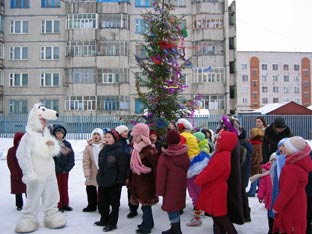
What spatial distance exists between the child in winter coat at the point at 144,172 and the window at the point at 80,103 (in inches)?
1125

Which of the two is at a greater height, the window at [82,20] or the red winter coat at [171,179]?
the window at [82,20]

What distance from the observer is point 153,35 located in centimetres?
864

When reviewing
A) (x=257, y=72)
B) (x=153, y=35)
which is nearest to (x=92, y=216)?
(x=153, y=35)

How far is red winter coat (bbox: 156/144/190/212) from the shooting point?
5.27 metres

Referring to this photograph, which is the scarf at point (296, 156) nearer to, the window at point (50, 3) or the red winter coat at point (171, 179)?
the red winter coat at point (171, 179)

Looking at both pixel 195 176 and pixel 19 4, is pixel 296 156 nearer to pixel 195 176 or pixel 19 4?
pixel 195 176

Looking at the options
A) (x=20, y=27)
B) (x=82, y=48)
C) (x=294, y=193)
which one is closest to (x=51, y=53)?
(x=82, y=48)

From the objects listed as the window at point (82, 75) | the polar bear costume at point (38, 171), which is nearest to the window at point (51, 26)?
the window at point (82, 75)

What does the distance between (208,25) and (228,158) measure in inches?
1227

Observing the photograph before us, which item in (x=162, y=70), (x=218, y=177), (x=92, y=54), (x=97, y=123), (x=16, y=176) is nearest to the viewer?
(x=218, y=177)

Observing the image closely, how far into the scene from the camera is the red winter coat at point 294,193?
14.5 feet

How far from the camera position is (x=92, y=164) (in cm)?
707

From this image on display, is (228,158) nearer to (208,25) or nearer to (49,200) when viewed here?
(49,200)

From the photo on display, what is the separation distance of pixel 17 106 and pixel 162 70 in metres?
29.6
